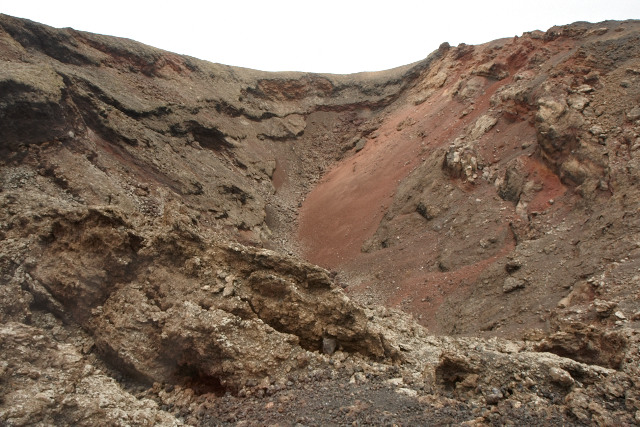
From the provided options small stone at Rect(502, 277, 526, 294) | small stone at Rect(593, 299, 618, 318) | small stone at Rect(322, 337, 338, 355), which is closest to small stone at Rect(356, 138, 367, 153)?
small stone at Rect(502, 277, 526, 294)

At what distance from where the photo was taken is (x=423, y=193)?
20031mm

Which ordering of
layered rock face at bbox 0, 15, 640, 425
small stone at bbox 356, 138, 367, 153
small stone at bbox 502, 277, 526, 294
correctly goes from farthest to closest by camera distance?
1. small stone at bbox 356, 138, 367, 153
2. small stone at bbox 502, 277, 526, 294
3. layered rock face at bbox 0, 15, 640, 425

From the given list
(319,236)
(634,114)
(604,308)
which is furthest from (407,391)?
(319,236)

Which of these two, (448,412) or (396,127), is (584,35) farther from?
(448,412)

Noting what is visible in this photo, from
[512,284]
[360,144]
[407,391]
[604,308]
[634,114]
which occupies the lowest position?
[512,284]

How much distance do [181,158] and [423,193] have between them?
1062 cm

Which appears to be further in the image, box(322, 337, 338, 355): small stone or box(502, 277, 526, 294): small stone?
box(502, 277, 526, 294): small stone

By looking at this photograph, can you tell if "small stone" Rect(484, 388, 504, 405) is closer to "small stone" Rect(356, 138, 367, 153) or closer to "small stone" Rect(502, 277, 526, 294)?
"small stone" Rect(502, 277, 526, 294)

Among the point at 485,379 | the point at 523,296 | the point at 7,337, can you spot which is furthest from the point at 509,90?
the point at 7,337

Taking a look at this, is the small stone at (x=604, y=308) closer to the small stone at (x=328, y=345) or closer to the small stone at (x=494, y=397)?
the small stone at (x=494, y=397)

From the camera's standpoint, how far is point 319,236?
22.7m

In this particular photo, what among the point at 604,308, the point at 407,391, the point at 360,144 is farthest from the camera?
the point at 360,144

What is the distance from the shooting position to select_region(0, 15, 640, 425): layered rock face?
18.0ft

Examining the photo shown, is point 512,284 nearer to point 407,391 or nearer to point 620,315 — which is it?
point 620,315
